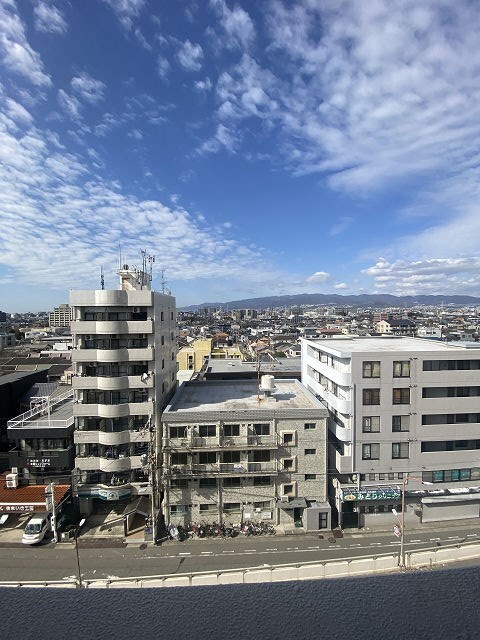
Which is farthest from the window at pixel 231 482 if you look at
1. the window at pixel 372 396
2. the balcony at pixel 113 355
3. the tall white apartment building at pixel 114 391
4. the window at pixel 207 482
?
the window at pixel 372 396

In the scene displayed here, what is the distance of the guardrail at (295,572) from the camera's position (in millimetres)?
19547

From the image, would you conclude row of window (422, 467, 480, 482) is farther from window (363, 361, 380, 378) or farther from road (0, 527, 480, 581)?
window (363, 361, 380, 378)

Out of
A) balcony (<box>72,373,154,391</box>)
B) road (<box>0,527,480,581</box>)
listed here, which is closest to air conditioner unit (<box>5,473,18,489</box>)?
road (<box>0,527,480,581</box>)

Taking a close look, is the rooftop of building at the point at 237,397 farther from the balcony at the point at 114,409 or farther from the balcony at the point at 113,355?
the balcony at the point at 113,355

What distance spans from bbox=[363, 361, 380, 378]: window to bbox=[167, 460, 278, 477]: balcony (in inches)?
398

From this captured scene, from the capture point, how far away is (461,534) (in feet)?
94.5

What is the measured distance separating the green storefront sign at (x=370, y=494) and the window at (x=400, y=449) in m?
2.58

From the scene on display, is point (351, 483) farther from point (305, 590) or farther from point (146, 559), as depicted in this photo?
point (305, 590)

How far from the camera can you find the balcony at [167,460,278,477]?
28156mm

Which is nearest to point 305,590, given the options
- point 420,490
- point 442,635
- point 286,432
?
point 442,635

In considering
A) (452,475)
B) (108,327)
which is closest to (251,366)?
(108,327)

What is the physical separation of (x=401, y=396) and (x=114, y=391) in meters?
23.2

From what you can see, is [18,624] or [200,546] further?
[200,546]

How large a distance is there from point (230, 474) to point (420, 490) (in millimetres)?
15359
